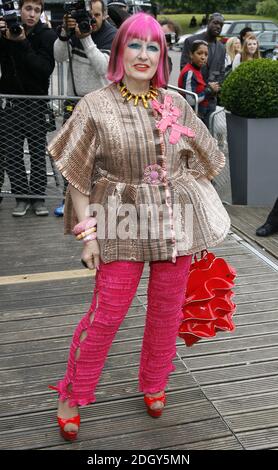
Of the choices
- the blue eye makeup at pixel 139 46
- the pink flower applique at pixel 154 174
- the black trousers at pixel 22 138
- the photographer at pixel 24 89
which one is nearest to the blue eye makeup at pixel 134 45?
the blue eye makeup at pixel 139 46

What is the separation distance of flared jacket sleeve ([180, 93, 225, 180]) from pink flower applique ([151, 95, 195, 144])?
6 cm

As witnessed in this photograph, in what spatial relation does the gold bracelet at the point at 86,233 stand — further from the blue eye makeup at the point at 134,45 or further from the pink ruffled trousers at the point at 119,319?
the blue eye makeup at the point at 134,45

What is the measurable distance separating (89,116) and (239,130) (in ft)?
13.1

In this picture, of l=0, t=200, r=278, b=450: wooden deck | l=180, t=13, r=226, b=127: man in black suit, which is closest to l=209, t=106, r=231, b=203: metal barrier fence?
l=180, t=13, r=226, b=127: man in black suit

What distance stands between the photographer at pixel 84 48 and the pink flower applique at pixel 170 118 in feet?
8.96

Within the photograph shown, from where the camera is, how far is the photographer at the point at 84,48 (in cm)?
507

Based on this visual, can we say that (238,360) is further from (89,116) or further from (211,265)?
(89,116)

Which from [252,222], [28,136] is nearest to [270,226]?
[252,222]

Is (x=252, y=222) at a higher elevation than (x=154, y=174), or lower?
lower

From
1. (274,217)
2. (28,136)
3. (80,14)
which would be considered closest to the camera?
(80,14)

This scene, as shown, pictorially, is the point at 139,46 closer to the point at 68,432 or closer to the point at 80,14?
the point at 68,432

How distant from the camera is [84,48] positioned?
509cm

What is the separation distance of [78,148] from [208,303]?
900 millimetres
